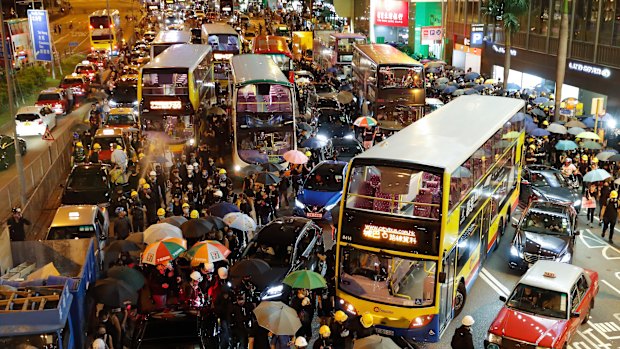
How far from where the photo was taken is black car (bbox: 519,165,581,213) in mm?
22047

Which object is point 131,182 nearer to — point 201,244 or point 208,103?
point 201,244

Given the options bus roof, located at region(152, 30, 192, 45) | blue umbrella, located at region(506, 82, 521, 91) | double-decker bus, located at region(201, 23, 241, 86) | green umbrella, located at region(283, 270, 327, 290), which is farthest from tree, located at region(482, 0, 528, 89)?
green umbrella, located at region(283, 270, 327, 290)

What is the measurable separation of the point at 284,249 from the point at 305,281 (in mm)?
2502

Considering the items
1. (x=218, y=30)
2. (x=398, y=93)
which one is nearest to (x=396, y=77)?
(x=398, y=93)

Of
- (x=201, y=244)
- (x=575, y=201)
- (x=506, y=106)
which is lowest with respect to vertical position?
(x=575, y=201)

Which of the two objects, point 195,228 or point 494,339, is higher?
point 195,228

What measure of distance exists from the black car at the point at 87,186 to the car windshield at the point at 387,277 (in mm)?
10957

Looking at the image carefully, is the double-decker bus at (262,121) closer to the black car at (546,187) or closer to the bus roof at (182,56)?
the bus roof at (182,56)

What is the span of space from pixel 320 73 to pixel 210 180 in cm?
3077

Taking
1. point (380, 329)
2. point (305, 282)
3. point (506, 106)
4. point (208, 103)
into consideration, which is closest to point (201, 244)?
point (305, 282)

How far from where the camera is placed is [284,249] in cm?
1611

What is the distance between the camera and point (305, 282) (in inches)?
538

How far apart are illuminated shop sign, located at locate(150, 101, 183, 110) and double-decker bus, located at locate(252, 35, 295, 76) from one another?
707 inches

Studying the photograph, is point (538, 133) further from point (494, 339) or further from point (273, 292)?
point (273, 292)
